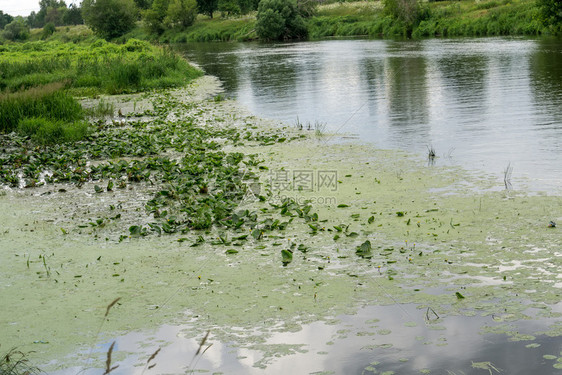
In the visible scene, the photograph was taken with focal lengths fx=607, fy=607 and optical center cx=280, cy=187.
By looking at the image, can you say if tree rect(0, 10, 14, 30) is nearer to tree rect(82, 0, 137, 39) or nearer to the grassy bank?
tree rect(82, 0, 137, 39)

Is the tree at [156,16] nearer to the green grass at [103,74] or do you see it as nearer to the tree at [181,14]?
the tree at [181,14]

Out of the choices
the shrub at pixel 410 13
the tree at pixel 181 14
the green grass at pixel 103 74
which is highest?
the tree at pixel 181 14

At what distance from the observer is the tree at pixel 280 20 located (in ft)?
208

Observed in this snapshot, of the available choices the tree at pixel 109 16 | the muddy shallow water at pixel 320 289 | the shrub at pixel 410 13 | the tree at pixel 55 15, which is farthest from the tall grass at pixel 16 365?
the tree at pixel 55 15

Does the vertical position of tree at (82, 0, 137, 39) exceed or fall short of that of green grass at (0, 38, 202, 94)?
it exceeds it

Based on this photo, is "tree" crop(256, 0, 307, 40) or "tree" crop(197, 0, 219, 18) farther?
"tree" crop(197, 0, 219, 18)

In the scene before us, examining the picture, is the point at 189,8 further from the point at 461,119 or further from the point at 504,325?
the point at 504,325

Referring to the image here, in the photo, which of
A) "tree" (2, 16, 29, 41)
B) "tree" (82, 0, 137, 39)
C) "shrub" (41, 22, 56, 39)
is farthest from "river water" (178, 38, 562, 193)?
"tree" (2, 16, 29, 41)

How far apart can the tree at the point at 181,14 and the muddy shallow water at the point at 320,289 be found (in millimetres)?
84212

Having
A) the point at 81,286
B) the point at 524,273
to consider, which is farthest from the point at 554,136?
the point at 81,286

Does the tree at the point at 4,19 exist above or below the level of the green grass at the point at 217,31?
above

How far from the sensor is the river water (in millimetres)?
11023

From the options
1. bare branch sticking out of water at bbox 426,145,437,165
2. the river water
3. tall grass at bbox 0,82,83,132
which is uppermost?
tall grass at bbox 0,82,83,132

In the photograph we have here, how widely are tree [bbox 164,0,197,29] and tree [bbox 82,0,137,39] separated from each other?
20.9ft
